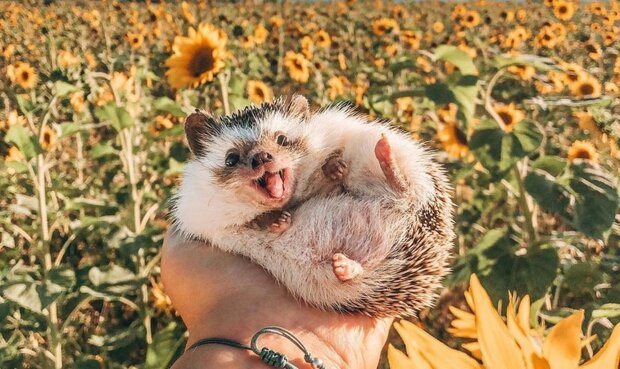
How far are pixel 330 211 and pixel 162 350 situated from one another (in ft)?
4.11

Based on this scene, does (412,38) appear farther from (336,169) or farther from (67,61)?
(336,169)

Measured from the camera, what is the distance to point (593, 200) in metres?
2.19

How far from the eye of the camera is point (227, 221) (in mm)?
1682

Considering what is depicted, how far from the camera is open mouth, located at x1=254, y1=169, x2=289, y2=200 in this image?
160 centimetres

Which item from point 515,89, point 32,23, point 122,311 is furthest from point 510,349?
point 32,23

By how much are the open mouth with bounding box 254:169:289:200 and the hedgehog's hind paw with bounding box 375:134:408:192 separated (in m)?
0.27

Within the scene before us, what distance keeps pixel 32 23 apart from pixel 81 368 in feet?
41.4

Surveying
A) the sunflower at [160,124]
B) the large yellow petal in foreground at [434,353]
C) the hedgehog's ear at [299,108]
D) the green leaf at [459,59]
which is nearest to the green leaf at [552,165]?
the green leaf at [459,59]

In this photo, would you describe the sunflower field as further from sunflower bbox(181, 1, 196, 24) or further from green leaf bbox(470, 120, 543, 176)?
sunflower bbox(181, 1, 196, 24)

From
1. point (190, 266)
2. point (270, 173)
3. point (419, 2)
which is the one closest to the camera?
point (270, 173)

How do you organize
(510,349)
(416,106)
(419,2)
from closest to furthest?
(510,349) → (416,106) → (419,2)

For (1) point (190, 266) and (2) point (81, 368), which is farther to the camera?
(2) point (81, 368)

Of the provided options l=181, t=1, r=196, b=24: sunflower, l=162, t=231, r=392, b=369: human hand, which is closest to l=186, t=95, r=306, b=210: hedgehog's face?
l=162, t=231, r=392, b=369: human hand

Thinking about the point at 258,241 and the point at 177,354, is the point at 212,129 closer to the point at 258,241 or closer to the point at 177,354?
the point at 258,241
